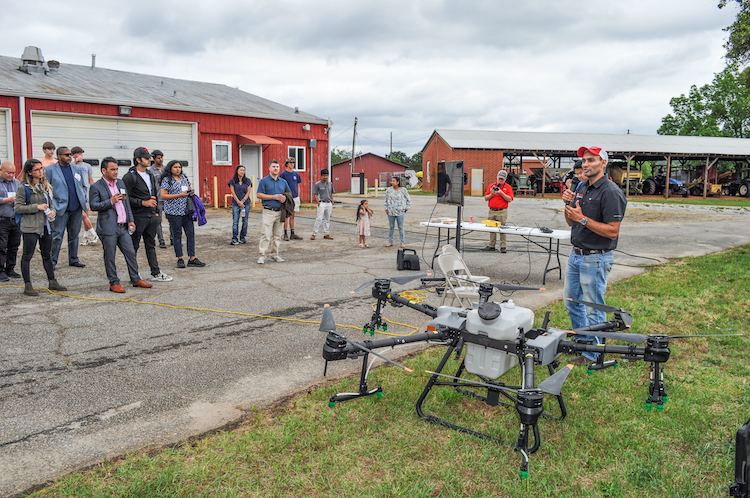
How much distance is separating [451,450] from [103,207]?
573cm

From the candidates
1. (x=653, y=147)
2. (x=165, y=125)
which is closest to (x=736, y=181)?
(x=653, y=147)

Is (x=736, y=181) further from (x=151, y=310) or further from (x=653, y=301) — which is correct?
(x=151, y=310)

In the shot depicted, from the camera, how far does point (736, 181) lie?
1658 inches

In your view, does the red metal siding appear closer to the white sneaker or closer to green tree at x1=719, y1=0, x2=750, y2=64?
the white sneaker

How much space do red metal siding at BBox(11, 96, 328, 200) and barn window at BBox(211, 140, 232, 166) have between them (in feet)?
0.53

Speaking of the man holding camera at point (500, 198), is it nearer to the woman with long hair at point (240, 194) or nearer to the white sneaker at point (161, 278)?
the woman with long hair at point (240, 194)

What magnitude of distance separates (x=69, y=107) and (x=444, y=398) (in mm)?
17842

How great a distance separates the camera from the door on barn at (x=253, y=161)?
22188 mm

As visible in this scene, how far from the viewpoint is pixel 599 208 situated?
4684 millimetres

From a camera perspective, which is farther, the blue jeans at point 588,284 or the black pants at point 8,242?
the black pants at point 8,242

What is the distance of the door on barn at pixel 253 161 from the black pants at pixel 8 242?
14.2 meters

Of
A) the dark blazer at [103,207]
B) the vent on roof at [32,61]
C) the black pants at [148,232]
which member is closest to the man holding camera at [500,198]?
the black pants at [148,232]

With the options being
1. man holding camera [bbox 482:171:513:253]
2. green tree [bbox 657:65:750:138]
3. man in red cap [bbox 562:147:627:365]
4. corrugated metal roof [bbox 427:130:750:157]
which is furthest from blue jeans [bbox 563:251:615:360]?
green tree [bbox 657:65:750:138]

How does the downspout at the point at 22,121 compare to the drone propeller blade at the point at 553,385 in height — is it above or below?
above
